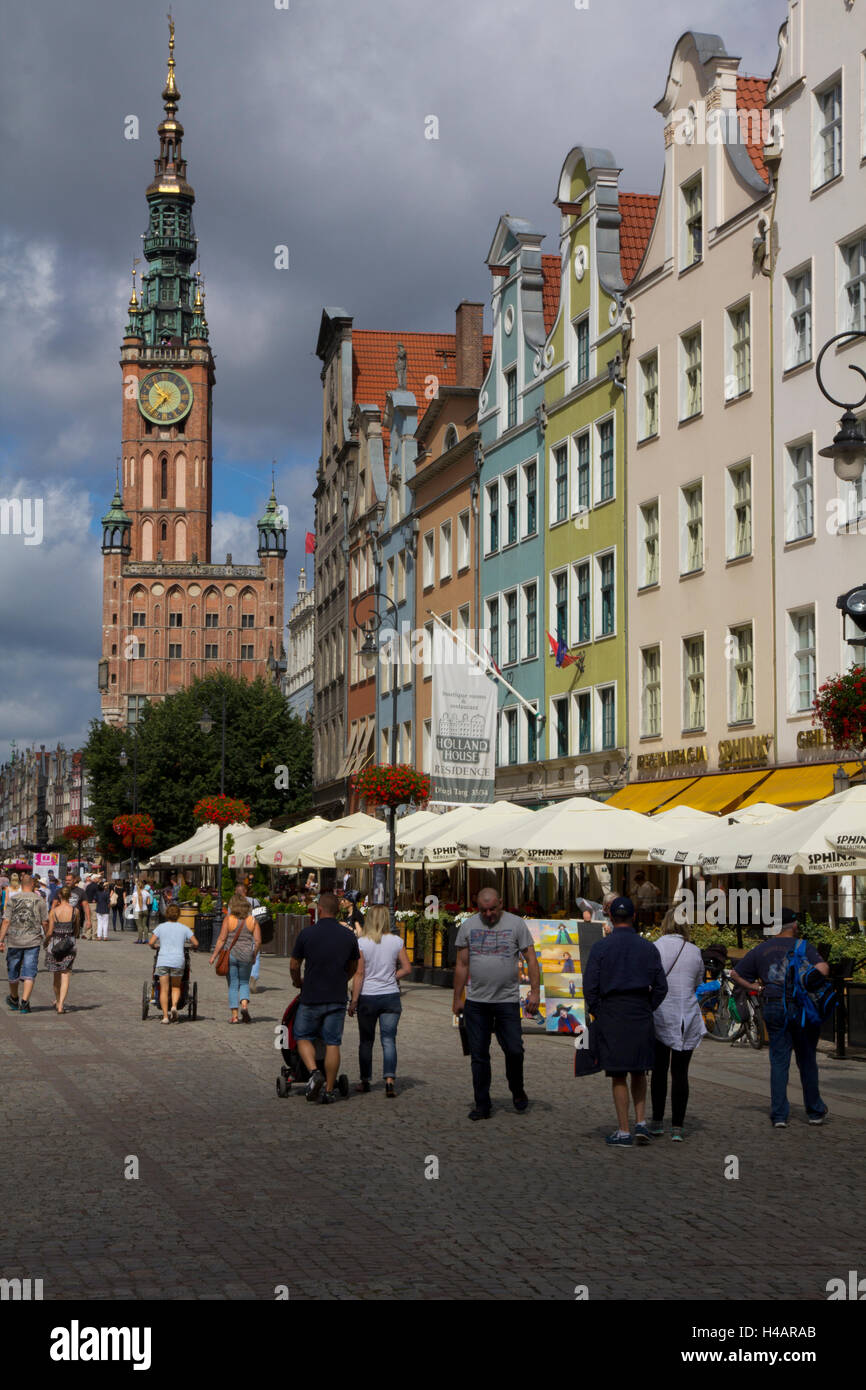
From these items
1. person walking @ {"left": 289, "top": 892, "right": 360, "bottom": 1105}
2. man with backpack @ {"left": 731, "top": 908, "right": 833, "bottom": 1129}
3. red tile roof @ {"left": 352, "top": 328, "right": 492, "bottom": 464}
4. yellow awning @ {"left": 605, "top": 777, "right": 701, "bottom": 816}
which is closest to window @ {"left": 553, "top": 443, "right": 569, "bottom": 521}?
Answer: yellow awning @ {"left": 605, "top": 777, "right": 701, "bottom": 816}

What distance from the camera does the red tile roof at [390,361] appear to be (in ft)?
226

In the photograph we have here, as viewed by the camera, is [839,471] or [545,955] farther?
[545,955]

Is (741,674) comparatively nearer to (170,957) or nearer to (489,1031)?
(170,957)

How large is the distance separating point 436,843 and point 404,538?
30.1m

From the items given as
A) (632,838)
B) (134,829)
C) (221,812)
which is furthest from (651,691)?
(134,829)

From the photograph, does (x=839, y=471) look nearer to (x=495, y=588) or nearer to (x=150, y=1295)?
(x=150, y=1295)

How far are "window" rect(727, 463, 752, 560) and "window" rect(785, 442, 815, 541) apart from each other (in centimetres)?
184

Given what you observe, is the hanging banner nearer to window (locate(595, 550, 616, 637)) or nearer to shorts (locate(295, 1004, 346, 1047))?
window (locate(595, 550, 616, 637))

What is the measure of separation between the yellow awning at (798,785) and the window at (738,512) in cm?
482

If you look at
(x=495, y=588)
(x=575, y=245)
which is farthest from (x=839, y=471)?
(x=495, y=588)

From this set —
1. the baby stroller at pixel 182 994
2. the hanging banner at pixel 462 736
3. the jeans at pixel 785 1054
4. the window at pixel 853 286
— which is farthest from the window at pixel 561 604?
the jeans at pixel 785 1054

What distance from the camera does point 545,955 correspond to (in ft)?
72.2

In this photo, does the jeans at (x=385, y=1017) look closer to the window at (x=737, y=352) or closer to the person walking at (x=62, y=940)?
the person walking at (x=62, y=940)

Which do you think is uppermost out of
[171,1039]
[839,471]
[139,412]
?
[139,412]
